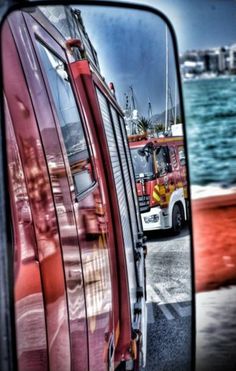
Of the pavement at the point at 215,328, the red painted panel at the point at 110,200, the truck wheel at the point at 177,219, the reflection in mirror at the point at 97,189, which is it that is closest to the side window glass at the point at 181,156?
the reflection in mirror at the point at 97,189

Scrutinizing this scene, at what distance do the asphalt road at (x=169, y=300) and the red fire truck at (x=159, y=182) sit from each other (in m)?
0.05

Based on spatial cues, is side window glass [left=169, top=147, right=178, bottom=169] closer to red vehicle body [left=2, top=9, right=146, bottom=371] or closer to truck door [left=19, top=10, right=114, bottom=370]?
red vehicle body [left=2, top=9, right=146, bottom=371]

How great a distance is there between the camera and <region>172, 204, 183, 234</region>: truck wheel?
171 cm

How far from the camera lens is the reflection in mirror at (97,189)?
156 cm

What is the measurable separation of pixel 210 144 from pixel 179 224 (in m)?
0.27

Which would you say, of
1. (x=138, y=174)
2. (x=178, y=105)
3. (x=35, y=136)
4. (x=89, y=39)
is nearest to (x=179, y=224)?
(x=138, y=174)

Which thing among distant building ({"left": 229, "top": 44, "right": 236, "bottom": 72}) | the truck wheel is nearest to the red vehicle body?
the truck wheel

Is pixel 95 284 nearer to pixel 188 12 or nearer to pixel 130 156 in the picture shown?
pixel 130 156

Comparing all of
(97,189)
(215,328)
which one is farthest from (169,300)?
(97,189)

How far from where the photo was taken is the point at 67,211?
1771 millimetres

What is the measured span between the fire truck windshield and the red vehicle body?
4 cm

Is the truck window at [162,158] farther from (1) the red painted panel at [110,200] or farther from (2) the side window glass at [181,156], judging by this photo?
(1) the red painted panel at [110,200]

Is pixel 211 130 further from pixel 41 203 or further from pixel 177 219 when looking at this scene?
pixel 41 203

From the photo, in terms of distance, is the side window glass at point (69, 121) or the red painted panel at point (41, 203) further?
the side window glass at point (69, 121)
